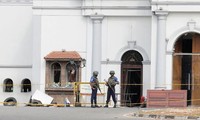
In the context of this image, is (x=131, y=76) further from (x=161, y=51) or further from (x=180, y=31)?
(x=180, y=31)

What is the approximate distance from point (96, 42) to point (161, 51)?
4.77 meters

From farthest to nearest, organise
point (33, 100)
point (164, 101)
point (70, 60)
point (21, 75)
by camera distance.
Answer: point (21, 75), point (70, 60), point (33, 100), point (164, 101)

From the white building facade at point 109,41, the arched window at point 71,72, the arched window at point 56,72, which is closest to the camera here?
the white building facade at point 109,41

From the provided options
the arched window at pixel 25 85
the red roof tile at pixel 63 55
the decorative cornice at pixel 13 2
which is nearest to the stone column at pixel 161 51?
the red roof tile at pixel 63 55

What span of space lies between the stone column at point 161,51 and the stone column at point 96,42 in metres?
4.36

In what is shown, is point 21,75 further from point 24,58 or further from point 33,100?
point 33,100

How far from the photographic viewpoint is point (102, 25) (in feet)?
135

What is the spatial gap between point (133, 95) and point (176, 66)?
3593 mm

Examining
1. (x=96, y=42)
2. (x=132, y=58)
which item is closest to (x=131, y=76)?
(x=132, y=58)

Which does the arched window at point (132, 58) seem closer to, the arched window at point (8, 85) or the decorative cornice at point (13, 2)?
the decorative cornice at point (13, 2)

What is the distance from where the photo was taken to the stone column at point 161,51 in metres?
37.9

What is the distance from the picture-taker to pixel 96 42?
41000 mm

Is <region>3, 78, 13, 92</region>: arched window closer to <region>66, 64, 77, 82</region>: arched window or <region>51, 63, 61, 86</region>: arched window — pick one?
<region>51, 63, 61, 86</region>: arched window

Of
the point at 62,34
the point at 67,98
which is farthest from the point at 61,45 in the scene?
the point at 67,98
